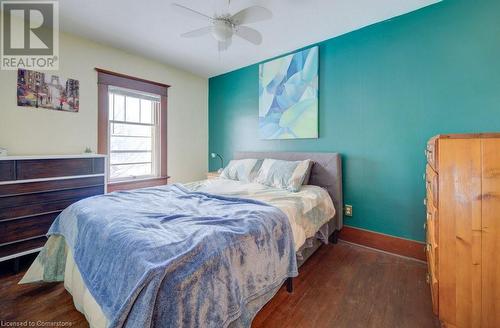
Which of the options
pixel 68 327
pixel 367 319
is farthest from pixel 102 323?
pixel 367 319

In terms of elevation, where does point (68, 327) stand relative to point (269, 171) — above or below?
below

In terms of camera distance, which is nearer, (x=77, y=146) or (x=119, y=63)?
(x=77, y=146)

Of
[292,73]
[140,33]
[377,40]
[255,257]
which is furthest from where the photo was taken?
[292,73]

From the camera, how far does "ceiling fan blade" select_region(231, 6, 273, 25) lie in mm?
1866

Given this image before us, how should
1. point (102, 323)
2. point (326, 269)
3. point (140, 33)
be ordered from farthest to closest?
point (140, 33) < point (326, 269) < point (102, 323)

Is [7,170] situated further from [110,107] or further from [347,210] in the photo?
[347,210]

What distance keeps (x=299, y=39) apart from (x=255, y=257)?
2.67 m

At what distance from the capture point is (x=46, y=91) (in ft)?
8.30

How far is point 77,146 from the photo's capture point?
280 cm

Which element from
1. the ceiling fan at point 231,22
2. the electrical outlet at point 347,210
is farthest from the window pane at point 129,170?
the electrical outlet at point 347,210

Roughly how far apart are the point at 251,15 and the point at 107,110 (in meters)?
2.34

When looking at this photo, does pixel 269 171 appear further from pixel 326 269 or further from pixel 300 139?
pixel 326 269

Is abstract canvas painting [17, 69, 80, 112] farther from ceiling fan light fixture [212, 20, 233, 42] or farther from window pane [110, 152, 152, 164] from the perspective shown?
ceiling fan light fixture [212, 20, 233, 42]

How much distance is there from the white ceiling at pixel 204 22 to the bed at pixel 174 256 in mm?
1860
